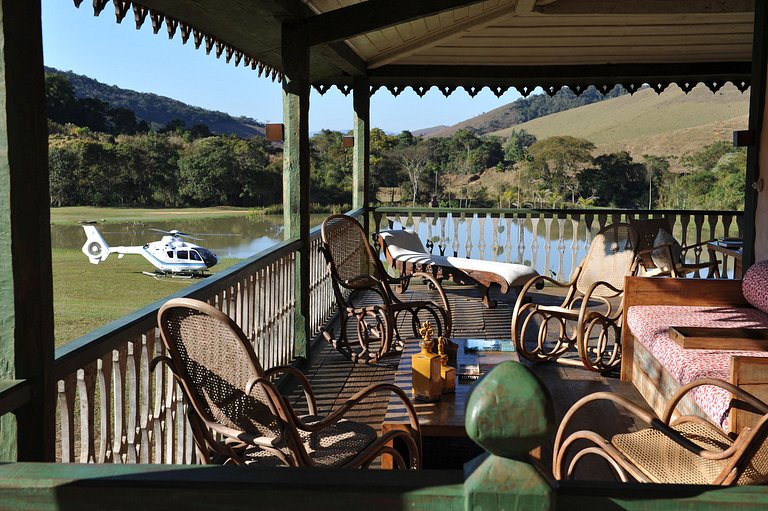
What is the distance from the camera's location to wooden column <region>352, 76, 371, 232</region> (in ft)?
29.3

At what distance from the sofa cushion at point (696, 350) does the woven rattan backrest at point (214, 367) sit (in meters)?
1.86

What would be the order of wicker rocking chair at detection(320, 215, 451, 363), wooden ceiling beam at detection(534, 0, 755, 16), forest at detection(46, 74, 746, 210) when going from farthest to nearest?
forest at detection(46, 74, 746, 210)
wooden ceiling beam at detection(534, 0, 755, 16)
wicker rocking chair at detection(320, 215, 451, 363)

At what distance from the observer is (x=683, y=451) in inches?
110

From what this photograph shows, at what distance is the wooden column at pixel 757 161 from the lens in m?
5.45

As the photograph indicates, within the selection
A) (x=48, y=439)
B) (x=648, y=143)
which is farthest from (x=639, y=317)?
(x=648, y=143)

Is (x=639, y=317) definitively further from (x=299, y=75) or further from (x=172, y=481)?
(x=172, y=481)

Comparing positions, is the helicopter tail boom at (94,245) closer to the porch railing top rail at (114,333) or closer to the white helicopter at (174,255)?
the white helicopter at (174,255)

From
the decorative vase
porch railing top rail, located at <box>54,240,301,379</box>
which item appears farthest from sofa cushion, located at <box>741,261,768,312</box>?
porch railing top rail, located at <box>54,240,301,379</box>

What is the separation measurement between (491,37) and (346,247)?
264 centimetres

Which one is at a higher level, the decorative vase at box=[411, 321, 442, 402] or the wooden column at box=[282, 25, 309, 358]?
the wooden column at box=[282, 25, 309, 358]

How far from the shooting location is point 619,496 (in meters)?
0.87

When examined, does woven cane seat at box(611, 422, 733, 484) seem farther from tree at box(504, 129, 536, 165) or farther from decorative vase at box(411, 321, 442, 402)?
tree at box(504, 129, 536, 165)

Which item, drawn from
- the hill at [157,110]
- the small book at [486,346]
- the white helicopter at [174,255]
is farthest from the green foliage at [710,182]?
the small book at [486,346]

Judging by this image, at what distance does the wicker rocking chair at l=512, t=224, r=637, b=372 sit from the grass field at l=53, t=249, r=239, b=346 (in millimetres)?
30158
